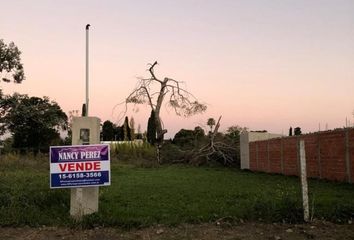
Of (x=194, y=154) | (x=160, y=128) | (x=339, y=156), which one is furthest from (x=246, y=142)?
(x=339, y=156)

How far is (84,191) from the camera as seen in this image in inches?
363

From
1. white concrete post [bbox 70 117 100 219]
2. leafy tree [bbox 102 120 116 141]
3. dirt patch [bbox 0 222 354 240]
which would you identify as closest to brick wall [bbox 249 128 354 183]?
dirt patch [bbox 0 222 354 240]

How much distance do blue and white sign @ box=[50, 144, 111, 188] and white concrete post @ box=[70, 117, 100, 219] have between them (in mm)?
210

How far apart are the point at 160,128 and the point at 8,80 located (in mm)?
13211

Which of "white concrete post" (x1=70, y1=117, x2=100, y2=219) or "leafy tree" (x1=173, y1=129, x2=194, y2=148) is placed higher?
"leafy tree" (x1=173, y1=129, x2=194, y2=148)

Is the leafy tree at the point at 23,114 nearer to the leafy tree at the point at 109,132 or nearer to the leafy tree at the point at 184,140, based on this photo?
the leafy tree at the point at 184,140

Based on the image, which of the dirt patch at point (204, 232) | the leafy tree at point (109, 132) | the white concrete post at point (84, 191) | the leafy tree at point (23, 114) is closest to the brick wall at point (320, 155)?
the dirt patch at point (204, 232)

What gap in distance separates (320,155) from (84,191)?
13038mm

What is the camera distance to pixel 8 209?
9.46 metres

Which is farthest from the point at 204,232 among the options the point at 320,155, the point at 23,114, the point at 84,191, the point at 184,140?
the point at 184,140

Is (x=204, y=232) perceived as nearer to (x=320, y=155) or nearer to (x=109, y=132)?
(x=320, y=155)

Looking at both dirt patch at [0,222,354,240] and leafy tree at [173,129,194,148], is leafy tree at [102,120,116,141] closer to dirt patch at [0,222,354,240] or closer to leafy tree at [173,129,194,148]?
→ leafy tree at [173,129,194,148]

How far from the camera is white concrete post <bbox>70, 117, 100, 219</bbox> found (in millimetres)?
9133

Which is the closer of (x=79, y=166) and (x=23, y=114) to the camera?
(x=79, y=166)
